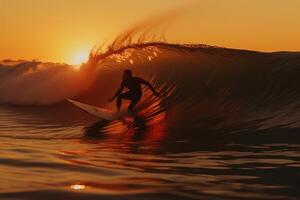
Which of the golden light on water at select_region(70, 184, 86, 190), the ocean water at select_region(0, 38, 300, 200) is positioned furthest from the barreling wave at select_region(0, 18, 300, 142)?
the golden light on water at select_region(70, 184, 86, 190)

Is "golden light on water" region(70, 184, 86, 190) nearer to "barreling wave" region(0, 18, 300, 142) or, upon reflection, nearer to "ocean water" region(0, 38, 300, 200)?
"ocean water" region(0, 38, 300, 200)

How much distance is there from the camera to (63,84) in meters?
17.5

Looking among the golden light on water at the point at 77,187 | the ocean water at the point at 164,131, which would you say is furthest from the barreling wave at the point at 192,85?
the golden light on water at the point at 77,187

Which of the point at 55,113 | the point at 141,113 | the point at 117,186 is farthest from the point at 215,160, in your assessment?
the point at 55,113

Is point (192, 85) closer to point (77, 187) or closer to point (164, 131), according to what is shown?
point (164, 131)

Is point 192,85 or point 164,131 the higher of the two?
point 192,85

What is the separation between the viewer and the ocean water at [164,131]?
4.36m

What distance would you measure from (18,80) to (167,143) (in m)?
14.1

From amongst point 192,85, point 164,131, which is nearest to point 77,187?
point 164,131

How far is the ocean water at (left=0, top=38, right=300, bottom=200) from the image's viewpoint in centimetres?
436

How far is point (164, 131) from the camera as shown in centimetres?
913

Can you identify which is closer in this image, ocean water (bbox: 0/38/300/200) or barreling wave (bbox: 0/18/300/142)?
ocean water (bbox: 0/38/300/200)

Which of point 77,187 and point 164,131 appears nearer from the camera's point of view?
point 77,187

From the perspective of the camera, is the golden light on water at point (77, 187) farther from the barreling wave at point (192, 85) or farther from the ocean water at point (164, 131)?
the barreling wave at point (192, 85)
